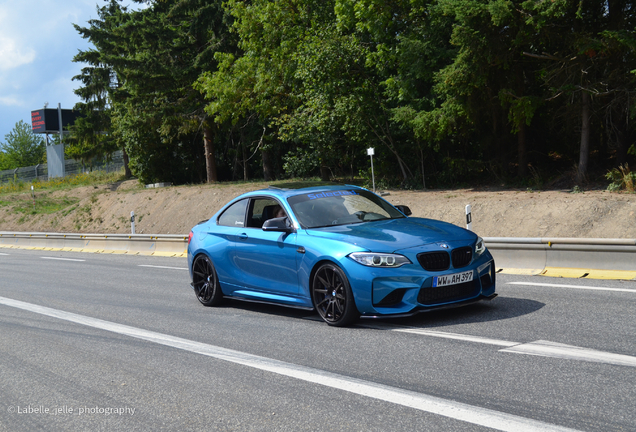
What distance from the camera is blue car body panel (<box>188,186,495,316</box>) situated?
652 cm

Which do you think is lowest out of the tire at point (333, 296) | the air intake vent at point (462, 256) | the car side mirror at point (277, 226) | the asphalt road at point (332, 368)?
the asphalt road at point (332, 368)

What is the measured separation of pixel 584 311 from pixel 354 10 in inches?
771

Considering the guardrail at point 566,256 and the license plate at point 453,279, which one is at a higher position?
the license plate at point 453,279

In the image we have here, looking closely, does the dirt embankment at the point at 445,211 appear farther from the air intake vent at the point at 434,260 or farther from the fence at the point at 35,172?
the fence at the point at 35,172

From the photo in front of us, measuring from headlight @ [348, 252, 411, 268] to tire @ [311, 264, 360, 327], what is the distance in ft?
1.02

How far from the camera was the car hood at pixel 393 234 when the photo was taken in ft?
21.9

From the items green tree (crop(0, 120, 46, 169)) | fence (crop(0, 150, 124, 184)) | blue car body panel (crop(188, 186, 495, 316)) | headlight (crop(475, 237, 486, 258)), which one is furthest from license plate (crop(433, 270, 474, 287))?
green tree (crop(0, 120, 46, 169))

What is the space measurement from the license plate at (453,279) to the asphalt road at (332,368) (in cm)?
46

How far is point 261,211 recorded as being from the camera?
851cm

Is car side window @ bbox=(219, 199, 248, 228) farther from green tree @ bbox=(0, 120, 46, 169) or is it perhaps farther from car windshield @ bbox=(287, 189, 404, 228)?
green tree @ bbox=(0, 120, 46, 169)

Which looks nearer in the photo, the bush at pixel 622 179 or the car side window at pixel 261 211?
the car side window at pixel 261 211

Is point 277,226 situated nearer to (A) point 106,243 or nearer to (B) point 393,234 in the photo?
(B) point 393,234

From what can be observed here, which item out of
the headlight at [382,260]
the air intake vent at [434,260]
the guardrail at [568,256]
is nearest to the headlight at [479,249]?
the air intake vent at [434,260]

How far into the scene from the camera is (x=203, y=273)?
30.0 feet
